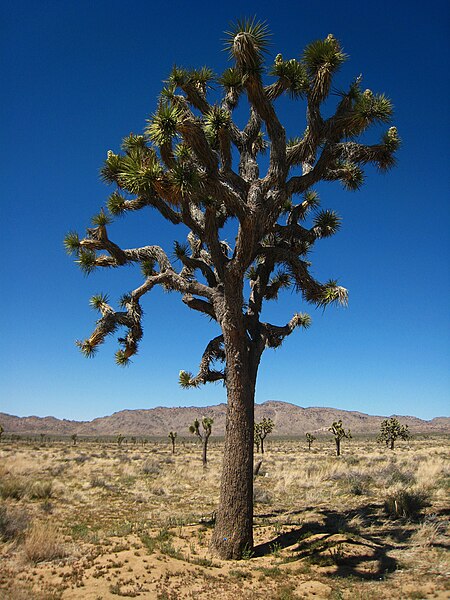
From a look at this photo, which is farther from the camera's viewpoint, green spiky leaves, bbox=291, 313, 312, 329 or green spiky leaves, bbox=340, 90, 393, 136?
green spiky leaves, bbox=291, 313, 312, 329

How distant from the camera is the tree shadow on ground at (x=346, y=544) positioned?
730 cm

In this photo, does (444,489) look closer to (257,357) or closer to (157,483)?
(257,357)

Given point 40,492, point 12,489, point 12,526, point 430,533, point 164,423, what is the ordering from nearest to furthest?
point 430,533, point 12,526, point 12,489, point 40,492, point 164,423

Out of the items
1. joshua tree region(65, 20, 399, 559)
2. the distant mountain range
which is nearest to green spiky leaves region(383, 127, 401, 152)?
joshua tree region(65, 20, 399, 559)

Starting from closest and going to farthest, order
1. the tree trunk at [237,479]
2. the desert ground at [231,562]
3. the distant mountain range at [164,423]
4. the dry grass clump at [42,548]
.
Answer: the desert ground at [231,562]
the dry grass clump at [42,548]
the tree trunk at [237,479]
the distant mountain range at [164,423]

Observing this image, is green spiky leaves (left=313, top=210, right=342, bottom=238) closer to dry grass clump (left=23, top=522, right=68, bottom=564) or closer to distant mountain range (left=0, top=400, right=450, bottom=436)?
dry grass clump (left=23, top=522, right=68, bottom=564)

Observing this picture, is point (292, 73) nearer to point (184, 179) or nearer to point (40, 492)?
point (184, 179)

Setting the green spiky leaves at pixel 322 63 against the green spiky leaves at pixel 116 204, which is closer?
the green spiky leaves at pixel 322 63

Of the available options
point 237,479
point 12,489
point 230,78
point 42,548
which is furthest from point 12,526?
point 230,78

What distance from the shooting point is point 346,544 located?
8.36 metres

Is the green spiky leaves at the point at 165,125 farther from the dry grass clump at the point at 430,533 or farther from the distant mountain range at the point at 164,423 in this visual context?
the distant mountain range at the point at 164,423

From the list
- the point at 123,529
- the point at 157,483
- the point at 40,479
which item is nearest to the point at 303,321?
the point at 123,529

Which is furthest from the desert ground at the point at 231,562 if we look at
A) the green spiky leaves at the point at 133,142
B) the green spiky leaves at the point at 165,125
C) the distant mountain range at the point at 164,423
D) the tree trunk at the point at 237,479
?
the distant mountain range at the point at 164,423

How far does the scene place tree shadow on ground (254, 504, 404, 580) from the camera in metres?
7.30
